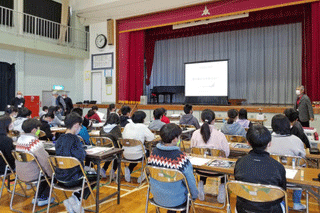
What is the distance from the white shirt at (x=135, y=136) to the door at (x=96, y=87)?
8.07 meters

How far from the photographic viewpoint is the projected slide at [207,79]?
9250 mm

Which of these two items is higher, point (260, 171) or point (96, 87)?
point (96, 87)

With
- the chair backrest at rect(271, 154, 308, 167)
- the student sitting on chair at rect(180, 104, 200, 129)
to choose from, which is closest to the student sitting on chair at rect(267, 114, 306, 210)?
the chair backrest at rect(271, 154, 308, 167)

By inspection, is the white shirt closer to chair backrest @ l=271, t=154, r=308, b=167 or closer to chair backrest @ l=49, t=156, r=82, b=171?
chair backrest @ l=49, t=156, r=82, b=171

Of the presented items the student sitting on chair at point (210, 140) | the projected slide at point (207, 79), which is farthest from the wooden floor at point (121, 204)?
the projected slide at point (207, 79)

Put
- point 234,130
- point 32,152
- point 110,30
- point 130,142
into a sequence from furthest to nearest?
point 110,30 → point 234,130 → point 130,142 → point 32,152

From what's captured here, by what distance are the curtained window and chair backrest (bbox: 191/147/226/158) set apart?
7.91 m

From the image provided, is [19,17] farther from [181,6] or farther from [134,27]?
[181,6]

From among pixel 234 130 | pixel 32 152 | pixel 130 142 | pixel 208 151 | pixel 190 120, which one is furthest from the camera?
pixel 190 120

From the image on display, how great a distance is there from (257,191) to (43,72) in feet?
34.6

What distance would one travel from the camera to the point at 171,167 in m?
2.06

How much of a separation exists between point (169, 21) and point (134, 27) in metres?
1.60

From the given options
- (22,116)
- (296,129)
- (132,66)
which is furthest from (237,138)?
(132,66)

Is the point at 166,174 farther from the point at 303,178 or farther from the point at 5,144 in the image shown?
the point at 5,144
